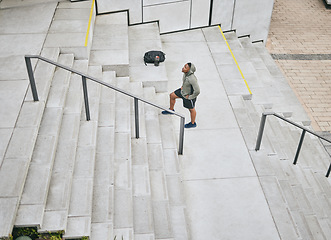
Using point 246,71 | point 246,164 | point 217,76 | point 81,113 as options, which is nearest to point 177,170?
point 246,164

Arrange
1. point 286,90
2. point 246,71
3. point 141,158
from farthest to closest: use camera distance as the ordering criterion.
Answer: point 286,90 < point 246,71 < point 141,158

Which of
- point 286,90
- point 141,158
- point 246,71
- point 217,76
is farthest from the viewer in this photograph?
point 286,90

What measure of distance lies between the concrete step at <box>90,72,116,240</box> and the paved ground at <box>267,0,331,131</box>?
543 centimetres

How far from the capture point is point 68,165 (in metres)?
5.36

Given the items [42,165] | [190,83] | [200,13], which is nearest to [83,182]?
[42,165]

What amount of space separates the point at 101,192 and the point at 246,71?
5.79m

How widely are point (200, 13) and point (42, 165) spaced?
689 centimetres

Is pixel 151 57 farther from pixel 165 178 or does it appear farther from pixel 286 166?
pixel 286 166

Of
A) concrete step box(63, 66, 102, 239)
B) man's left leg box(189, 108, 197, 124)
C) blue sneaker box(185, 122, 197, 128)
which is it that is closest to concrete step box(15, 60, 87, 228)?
concrete step box(63, 66, 102, 239)

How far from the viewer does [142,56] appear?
Answer: 9.05 metres

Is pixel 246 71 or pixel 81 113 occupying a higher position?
pixel 81 113

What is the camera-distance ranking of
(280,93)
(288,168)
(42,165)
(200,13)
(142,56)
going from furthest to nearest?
(200,13) → (280,93) → (142,56) → (288,168) → (42,165)

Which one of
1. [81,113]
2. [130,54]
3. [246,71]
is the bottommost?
[246,71]

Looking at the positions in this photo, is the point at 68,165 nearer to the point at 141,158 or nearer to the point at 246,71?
the point at 141,158
